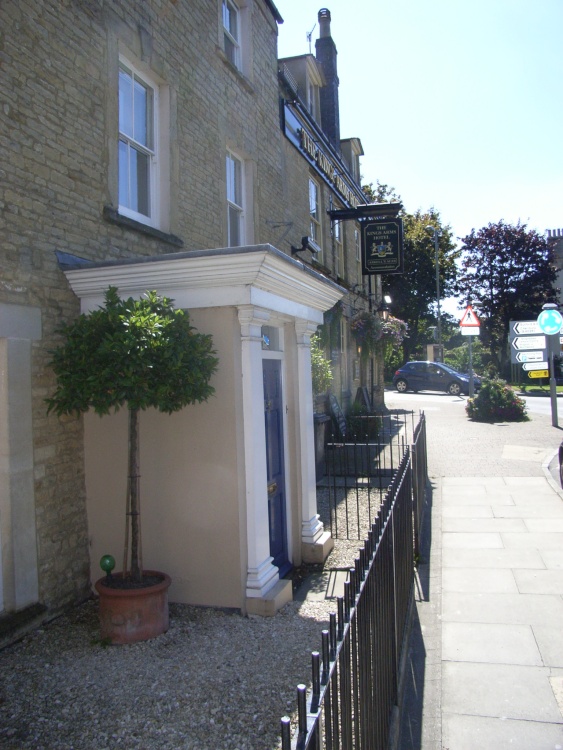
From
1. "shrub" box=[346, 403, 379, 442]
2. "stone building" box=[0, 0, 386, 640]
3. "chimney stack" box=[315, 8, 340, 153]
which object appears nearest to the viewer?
"stone building" box=[0, 0, 386, 640]

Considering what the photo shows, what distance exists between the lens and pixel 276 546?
20.2 ft

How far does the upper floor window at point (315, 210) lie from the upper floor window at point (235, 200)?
449cm

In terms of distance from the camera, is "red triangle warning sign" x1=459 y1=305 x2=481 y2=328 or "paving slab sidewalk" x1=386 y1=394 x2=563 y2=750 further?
"red triangle warning sign" x1=459 y1=305 x2=481 y2=328

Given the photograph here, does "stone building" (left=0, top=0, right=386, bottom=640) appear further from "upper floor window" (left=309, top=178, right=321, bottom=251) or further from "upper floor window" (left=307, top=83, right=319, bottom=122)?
"upper floor window" (left=307, top=83, right=319, bottom=122)

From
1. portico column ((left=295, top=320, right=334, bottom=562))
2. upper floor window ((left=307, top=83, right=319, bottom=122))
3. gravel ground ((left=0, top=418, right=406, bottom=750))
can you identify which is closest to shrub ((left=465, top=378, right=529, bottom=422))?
upper floor window ((left=307, top=83, right=319, bottom=122))

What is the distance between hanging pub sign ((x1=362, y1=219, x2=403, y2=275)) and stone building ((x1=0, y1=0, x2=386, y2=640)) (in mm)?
9230

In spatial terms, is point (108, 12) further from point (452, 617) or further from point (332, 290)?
point (452, 617)

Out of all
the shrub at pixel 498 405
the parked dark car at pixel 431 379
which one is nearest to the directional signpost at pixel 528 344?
the shrub at pixel 498 405

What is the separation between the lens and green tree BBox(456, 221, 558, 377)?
40.8 metres

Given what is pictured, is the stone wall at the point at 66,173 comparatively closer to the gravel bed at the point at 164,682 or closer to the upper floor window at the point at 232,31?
the gravel bed at the point at 164,682

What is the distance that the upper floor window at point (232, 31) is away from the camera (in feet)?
30.8

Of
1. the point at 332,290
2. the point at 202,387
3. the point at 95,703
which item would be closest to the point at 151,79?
the point at 332,290

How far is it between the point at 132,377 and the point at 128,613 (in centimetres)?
177

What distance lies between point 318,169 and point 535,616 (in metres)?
11.0
